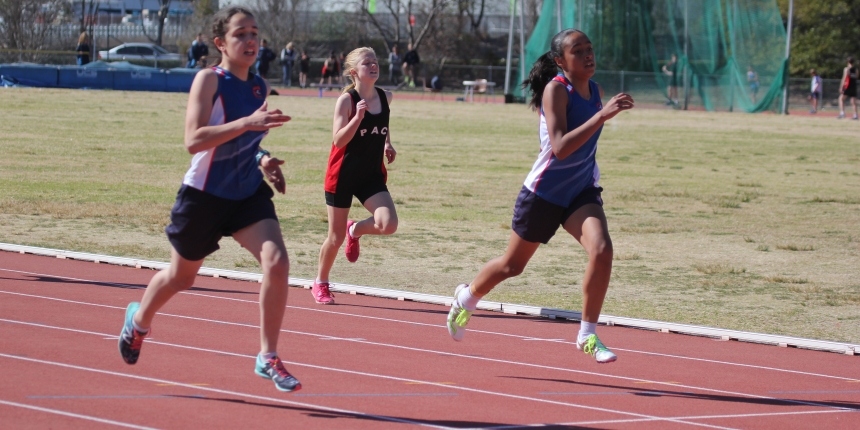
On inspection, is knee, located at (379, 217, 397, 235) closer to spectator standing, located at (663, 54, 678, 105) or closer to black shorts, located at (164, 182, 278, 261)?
black shorts, located at (164, 182, 278, 261)

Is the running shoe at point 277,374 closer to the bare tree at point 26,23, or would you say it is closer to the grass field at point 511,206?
the grass field at point 511,206

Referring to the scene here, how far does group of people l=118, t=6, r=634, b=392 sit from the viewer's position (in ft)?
16.0

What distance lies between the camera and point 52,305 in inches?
285

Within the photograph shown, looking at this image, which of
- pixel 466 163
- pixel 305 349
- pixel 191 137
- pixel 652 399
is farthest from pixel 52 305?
pixel 466 163

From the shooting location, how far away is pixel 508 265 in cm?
627

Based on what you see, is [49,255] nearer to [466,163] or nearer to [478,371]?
[478,371]

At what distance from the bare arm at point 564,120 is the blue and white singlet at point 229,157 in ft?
5.43

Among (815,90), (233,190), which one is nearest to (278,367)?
(233,190)

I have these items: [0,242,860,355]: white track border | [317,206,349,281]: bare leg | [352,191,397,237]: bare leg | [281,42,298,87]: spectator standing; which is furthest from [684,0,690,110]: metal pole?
[317,206,349,281]: bare leg

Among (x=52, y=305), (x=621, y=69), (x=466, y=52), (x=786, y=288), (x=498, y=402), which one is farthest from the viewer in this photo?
(x=466, y=52)

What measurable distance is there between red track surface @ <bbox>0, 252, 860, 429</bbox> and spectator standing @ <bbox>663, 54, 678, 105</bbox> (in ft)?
102

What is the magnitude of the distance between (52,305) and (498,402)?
11.3 ft

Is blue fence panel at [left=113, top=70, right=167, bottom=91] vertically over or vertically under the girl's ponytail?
under

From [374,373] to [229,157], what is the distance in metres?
1.48
